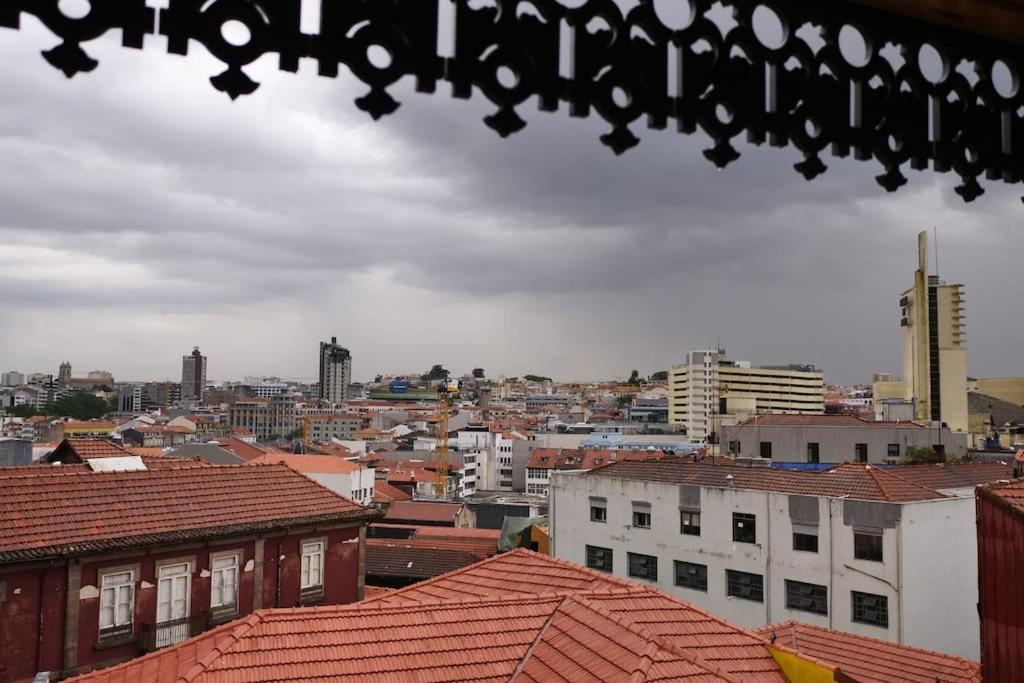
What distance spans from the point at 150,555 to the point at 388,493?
140 feet

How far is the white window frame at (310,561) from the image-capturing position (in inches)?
671

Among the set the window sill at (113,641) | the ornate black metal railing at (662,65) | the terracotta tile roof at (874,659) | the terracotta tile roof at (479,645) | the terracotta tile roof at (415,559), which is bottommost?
the terracotta tile roof at (415,559)

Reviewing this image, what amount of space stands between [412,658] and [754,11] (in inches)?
333

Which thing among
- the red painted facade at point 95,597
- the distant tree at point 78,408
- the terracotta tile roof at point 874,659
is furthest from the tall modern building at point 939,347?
the distant tree at point 78,408

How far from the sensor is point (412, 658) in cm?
949

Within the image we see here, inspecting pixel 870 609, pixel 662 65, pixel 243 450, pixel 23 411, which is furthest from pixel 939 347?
pixel 23 411

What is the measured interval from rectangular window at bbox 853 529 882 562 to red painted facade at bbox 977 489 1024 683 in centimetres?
1632

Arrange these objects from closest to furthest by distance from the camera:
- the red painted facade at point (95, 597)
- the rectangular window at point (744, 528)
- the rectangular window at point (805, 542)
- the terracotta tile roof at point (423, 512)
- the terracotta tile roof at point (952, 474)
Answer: the red painted facade at point (95, 597) < the rectangular window at point (805, 542) < the rectangular window at point (744, 528) < the terracotta tile roof at point (952, 474) < the terracotta tile roof at point (423, 512)

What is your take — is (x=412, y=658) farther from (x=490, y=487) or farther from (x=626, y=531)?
(x=490, y=487)

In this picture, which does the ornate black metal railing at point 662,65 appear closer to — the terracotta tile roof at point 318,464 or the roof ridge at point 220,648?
the roof ridge at point 220,648

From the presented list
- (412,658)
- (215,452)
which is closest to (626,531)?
(412,658)

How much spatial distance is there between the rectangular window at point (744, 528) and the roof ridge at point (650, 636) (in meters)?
14.5

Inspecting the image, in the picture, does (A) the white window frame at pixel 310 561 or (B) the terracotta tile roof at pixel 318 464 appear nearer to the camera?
(A) the white window frame at pixel 310 561

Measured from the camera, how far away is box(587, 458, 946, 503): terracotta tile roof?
22609 millimetres
